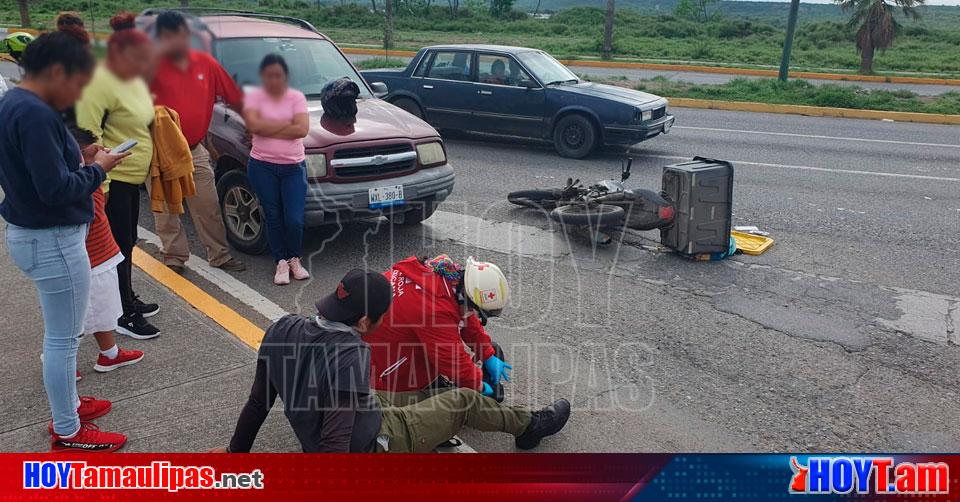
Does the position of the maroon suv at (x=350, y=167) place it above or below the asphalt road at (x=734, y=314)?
above

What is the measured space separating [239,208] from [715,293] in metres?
3.77

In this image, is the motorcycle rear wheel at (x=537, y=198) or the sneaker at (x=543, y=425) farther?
the motorcycle rear wheel at (x=537, y=198)

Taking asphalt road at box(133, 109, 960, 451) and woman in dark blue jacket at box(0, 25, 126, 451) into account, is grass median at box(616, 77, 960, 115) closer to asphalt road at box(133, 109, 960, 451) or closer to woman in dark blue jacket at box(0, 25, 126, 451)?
asphalt road at box(133, 109, 960, 451)

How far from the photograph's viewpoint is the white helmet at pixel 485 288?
363 cm

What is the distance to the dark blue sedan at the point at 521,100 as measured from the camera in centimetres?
1057

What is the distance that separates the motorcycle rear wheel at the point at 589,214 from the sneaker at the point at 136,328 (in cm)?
359

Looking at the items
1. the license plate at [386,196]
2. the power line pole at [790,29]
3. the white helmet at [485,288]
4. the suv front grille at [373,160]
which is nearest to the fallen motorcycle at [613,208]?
the suv front grille at [373,160]

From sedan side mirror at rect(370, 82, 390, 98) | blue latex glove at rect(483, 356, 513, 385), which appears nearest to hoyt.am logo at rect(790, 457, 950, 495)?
blue latex glove at rect(483, 356, 513, 385)

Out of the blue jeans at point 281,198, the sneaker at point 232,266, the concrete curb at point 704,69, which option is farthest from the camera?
the concrete curb at point 704,69

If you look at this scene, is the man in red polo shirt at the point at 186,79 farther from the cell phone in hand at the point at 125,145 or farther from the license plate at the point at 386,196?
the license plate at the point at 386,196

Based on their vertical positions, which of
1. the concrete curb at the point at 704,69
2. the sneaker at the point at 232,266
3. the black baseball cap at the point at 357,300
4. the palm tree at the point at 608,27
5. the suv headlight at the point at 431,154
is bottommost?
the sneaker at the point at 232,266

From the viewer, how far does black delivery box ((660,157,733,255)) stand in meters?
6.45

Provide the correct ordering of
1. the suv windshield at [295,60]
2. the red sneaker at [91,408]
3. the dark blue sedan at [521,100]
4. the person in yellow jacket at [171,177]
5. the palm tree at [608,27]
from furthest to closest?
the palm tree at [608,27], the dark blue sedan at [521,100], the person in yellow jacket at [171,177], the red sneaker at [91,408], the suv windshield at [295,60]

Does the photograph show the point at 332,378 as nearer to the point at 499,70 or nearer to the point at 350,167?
the point at 350,167
